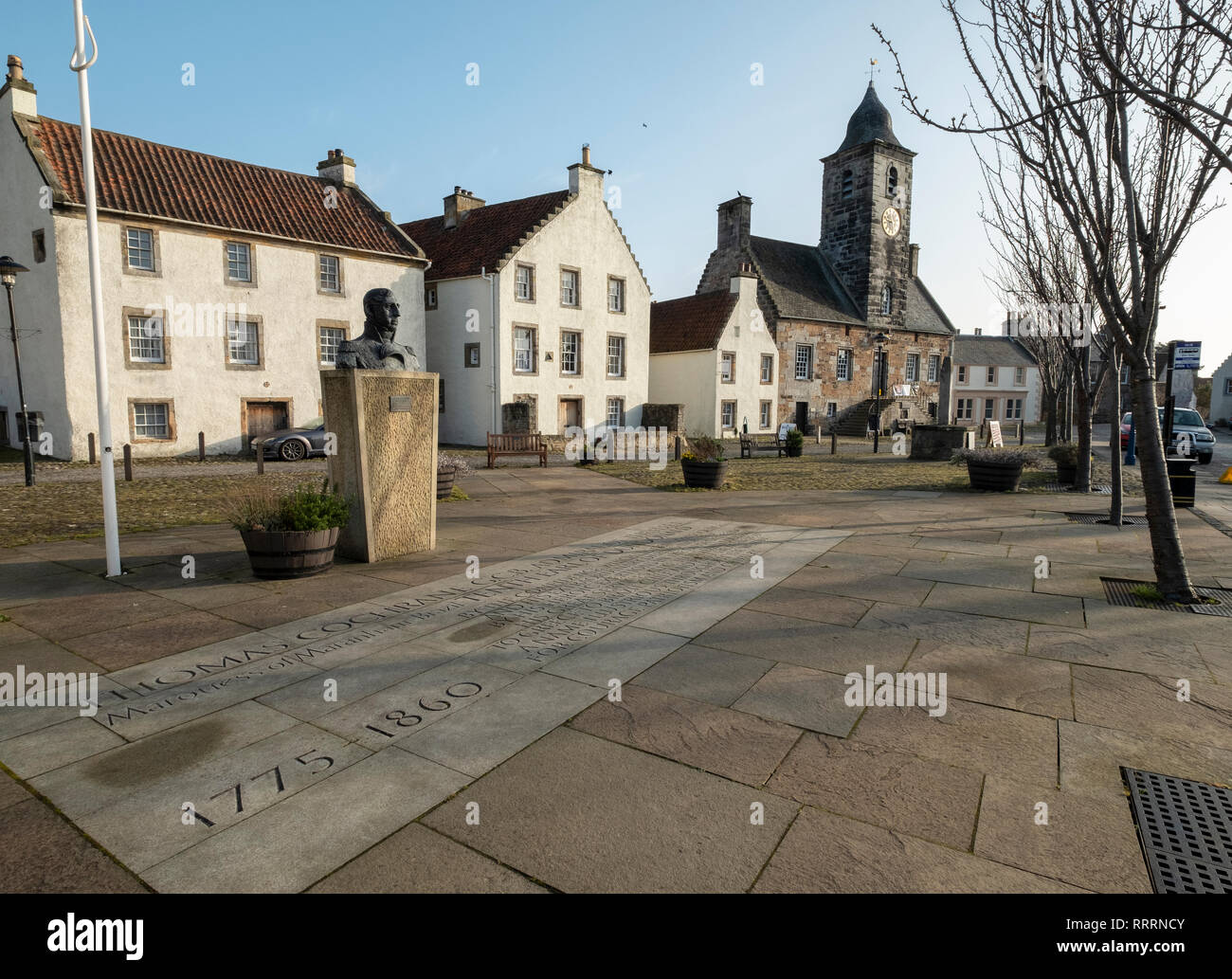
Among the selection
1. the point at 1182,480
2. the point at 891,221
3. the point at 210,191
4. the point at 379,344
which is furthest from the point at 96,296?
the point at 891,221

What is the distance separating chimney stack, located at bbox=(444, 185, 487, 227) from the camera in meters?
35.1

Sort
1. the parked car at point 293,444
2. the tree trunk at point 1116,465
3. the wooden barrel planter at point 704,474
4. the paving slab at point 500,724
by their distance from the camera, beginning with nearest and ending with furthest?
the paving slab at point 500,724
the tree trunk at point 1116,465
the wooden barrel planter at point 704,474
the parked car at point 293,444

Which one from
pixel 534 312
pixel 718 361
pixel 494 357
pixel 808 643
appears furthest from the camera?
pixel 718 361

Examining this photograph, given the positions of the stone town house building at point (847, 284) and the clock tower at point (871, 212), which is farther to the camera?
the clock tower at point (871, 212)

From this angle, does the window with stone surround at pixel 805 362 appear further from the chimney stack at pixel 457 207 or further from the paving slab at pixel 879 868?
the paving slab at pixel 879 868

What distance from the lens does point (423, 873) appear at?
2.99 meters

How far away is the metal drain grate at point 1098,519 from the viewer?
12.0 m

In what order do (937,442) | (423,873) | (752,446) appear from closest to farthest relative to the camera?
1. (423,873)
2. (937,442)
3. (752,446)

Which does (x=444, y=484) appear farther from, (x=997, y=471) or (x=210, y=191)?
(x=210, y=191)

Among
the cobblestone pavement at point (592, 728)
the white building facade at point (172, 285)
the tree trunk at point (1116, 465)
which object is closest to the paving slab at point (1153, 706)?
the cobblestone pavement at point (592, 728)

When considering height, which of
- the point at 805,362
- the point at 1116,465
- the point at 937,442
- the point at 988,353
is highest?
the point at 988,353

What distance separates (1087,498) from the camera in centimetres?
1551

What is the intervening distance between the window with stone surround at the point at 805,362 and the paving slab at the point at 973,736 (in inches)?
1642

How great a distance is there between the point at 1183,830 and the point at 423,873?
11.5 feet
